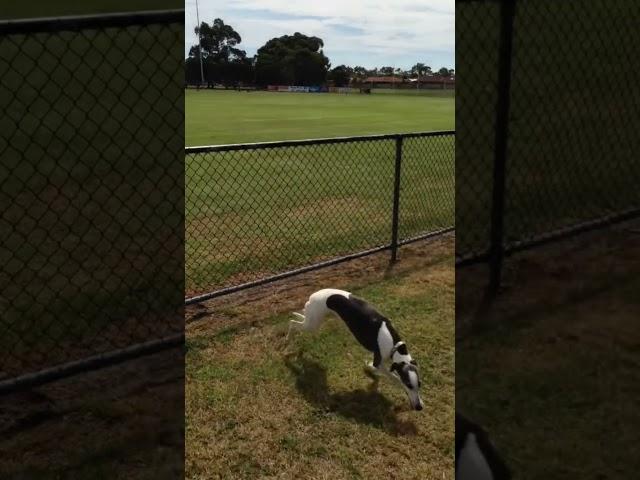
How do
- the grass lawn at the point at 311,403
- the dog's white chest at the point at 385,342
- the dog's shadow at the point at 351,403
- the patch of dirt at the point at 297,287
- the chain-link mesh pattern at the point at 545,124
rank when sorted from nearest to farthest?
the grass lawn at the point at 311,403 < the dog's shadow at the point at 351,403 < the dog's white chest at the point at 385,342 < the patch of dirt at the point at 297,287 < the chain-link mesh pattern at the point at 545,124

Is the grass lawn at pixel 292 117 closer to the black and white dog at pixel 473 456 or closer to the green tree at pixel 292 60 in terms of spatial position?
the green tree at pixel 292 60

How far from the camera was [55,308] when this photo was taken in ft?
11.3

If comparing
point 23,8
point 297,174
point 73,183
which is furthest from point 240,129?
point 23,8

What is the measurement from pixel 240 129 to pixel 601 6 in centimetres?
951

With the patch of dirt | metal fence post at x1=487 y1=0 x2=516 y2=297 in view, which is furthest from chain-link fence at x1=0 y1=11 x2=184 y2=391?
Answer: metal fence post at x1=487 y1=0 x2=516 y2=297

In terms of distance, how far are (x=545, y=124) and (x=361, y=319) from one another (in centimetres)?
438

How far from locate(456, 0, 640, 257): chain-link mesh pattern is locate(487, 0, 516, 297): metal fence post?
0.05 metres

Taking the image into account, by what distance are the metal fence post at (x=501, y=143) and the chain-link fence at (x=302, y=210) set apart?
86 centimetres

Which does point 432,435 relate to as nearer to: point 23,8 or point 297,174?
point 297,174

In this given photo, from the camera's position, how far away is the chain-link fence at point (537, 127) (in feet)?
10.9

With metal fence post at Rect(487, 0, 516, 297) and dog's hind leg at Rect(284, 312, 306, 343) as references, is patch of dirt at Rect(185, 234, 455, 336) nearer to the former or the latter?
dog's hind leg at Rect(284, 312, 306, 343)

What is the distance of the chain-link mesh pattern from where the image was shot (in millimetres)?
3693

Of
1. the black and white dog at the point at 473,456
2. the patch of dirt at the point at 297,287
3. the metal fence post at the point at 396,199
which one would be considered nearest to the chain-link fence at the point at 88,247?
the patch of dirt at the point at 297,287

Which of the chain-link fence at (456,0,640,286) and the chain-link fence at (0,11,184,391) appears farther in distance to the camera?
the chain-link fence at (456,0,640,286)
